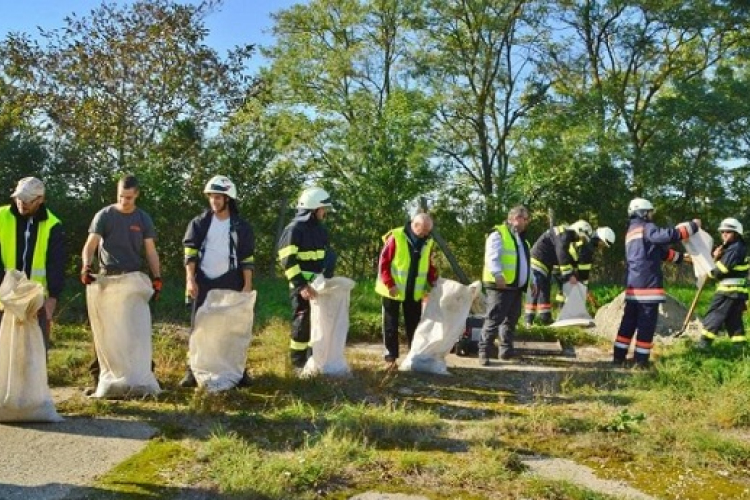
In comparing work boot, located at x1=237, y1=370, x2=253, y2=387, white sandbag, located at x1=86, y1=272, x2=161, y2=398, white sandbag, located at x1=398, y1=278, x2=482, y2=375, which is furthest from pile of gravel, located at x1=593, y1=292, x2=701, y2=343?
white sandbag, located at x1=86, y1=272, x2=161, y2=398

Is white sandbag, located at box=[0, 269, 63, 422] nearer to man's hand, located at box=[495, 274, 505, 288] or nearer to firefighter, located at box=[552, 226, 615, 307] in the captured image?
man's hand, located at box=[495, 274, 505, 288]

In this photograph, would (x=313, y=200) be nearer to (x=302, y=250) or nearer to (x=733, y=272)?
(x=302, y=250)

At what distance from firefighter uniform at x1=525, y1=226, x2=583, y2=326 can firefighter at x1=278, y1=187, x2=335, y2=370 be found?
4.75 m

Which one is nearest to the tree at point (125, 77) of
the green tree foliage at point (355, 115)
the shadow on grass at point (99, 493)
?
the green tree foliage at point (355, 115)

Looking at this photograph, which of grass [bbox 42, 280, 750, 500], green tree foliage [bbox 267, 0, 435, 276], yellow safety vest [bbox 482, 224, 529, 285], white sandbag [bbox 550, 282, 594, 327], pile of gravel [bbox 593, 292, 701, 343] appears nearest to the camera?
grass [bbox 42, 280, 750, 500]

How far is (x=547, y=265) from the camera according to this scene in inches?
467

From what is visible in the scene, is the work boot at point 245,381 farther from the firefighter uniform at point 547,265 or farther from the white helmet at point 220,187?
the firefighter uniform at point 547,265

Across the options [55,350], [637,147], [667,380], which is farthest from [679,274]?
[55,350]

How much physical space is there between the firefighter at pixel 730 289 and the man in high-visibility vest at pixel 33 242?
7.26 metres

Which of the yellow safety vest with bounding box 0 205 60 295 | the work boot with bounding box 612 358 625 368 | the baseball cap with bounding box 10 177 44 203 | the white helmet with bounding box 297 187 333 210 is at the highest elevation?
the white helmet with bounding box 297 187 333 210

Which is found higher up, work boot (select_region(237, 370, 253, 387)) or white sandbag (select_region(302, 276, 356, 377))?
white sandbag (select_region(302, 276, 356, 377))

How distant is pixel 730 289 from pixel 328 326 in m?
5.37

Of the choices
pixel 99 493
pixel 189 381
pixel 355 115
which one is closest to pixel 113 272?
pixel 189 381

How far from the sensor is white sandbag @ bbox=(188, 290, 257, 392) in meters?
6.07
